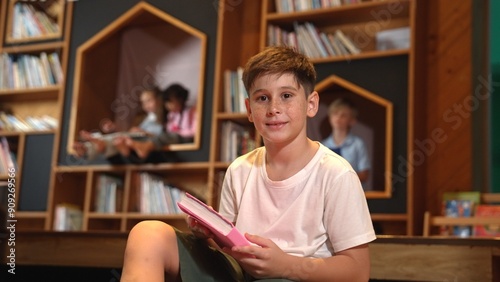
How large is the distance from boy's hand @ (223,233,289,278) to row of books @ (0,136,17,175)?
11.2ft

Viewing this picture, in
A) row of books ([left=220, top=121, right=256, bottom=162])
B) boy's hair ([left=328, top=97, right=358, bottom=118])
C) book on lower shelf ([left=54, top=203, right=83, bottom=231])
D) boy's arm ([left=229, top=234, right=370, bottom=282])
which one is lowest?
book on lower shelf ([left=54, top=203, right=83, bottom=231])

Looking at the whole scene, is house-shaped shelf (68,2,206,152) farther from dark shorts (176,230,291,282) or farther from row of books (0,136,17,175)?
dark shorts (176,230,291,282)

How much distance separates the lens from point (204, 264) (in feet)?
4.43

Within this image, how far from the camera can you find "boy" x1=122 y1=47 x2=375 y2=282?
127 cm

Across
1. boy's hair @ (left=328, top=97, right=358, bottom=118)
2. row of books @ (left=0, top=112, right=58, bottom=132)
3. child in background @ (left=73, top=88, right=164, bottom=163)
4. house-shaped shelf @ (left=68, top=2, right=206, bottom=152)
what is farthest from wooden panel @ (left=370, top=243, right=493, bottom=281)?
row of books @ (left=0, top=112, right=58, bottom=132)

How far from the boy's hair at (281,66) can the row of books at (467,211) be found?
1904 mm

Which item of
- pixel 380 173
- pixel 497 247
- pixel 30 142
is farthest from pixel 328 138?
pixel 30 142

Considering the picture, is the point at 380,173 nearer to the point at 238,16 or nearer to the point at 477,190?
the point at 477,190

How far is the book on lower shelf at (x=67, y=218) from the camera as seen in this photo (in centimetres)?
400

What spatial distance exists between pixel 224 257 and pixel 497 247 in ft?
2.71

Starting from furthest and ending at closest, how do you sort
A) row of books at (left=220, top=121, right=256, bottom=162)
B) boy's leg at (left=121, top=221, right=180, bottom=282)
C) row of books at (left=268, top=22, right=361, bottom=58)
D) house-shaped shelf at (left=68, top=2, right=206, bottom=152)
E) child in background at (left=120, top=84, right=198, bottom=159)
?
house-shaped shelf at (left=68, top=2, right=206, bottom=152) < child in background at (left=120, top=84, right=198, bottom=159) < row of books at (left=220, top=121, right=256, bottom=162) < row of books at (left=268, top=22, right=361, bottom=58) < boy's leg at (left=121, top=221, right=180, bottom=282)

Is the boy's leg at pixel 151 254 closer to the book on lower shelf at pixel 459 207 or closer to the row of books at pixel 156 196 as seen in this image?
the book on lower shelf at pixel 459 207

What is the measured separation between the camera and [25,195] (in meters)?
4.24

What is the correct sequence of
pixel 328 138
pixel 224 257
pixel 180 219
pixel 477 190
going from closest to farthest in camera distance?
pixel 224 257 → pixel 477 190 → pixel 328 138 → pixel 180 219
